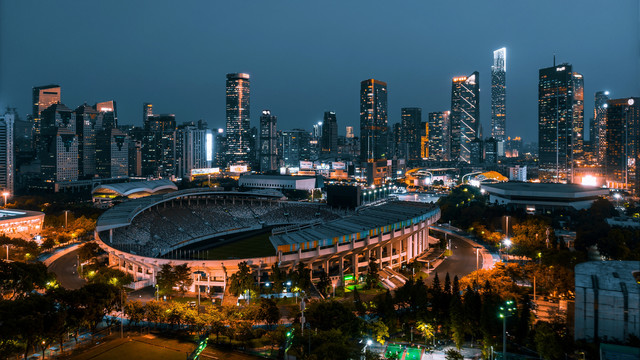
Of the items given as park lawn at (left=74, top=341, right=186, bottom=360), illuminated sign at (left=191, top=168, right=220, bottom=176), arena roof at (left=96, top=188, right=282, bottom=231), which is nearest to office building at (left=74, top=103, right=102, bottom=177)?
illuminated sign at (left=191, top=168, right=220, bottom=176)

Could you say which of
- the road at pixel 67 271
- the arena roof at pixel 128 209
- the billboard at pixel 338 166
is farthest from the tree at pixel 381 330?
the billboard at pixel 338 166

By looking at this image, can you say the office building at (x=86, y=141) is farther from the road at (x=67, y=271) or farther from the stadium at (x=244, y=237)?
the road at (x=67, y=271)

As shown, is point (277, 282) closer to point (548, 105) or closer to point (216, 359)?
point (216, 359)

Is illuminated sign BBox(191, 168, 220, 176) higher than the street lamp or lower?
higher

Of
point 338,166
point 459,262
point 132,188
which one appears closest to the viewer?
point 459,262

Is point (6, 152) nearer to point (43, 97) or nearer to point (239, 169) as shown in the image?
point (239, 169)

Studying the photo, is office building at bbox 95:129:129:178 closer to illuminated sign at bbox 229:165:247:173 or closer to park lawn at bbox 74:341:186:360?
illuminated sign at bbox 229:165:247:173

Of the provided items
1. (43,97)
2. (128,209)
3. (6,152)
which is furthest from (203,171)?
(128,209)
